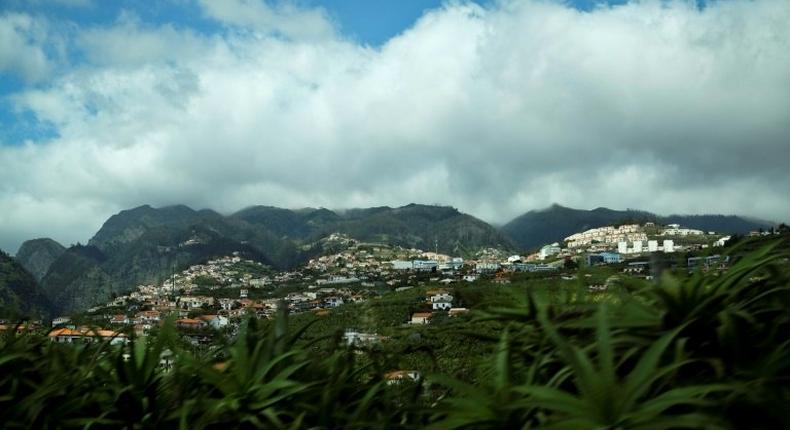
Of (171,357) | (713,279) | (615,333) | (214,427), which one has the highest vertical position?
(713,279)

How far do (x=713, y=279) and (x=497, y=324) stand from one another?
0.89 m

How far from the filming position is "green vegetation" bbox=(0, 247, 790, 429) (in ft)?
5.28

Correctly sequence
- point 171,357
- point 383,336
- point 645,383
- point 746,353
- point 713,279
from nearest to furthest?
point 645,383 < point 746,353 < point 713,279 < point 171,357 < point 383,336

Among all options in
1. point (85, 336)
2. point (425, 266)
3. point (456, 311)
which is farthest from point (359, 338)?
point (425, 266)

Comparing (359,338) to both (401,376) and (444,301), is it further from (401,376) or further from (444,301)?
(444,301)

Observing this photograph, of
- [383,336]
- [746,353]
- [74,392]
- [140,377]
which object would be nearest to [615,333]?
[746,353]

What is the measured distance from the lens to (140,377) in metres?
2.60

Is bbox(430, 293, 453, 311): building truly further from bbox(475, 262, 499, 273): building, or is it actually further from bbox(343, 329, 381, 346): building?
bbox(475, 262, 499, 273): building

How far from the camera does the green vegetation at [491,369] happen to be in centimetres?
161

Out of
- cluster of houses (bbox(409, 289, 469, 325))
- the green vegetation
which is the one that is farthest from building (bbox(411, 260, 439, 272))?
the green vegetation

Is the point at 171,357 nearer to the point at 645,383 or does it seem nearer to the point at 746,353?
the point at 645,383

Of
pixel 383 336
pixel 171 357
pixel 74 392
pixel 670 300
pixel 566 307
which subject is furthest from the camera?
pixel 383 336

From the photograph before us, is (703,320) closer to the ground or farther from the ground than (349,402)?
farther from the ground

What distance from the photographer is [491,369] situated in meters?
2.38
